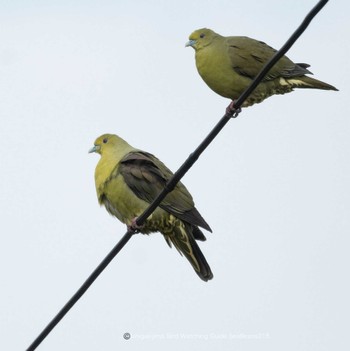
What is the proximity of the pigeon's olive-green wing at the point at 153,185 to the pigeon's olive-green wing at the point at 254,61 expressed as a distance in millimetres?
1075

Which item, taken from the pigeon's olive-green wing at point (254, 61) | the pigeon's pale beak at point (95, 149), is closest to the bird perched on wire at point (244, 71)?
the pigeon's olive-green wing at point (254, 61)

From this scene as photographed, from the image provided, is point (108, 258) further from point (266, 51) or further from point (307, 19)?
point (266, 51)

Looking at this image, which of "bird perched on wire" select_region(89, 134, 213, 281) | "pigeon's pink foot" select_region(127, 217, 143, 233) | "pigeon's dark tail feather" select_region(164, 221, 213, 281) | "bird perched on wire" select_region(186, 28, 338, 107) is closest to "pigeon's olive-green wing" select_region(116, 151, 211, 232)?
"bird perched on wire" select_region(89, 134, 213, 281)

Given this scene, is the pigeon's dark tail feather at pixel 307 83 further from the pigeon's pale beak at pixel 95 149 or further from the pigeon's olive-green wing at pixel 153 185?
the pigeon's pale beak at pixel 95 149

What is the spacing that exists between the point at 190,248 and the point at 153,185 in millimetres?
597

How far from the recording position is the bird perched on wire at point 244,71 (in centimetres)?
768

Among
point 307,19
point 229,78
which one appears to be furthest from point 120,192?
point 307,19

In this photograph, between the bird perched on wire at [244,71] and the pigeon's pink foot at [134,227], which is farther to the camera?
the bird perched on wire at [244,71]

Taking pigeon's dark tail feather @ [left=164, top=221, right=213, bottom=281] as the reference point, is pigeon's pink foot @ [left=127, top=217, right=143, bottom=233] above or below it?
below

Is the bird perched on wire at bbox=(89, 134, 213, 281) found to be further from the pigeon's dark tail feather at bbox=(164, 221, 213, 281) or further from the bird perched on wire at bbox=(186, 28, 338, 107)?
the bird perched on wire at bbox=(186, 28, 338, 107)

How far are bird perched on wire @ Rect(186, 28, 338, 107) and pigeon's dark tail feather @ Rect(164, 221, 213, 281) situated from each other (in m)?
1.13

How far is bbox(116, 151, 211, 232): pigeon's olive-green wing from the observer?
7477 mm

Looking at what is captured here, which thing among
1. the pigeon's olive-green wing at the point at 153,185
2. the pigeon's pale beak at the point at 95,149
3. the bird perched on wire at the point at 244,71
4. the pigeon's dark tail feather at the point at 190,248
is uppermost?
the bird perched on wire at the point at 244,71

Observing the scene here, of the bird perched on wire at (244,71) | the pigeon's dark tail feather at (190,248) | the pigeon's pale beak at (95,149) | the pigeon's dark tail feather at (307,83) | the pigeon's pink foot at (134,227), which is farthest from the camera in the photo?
the pigeon's pale beak at (95,149)
